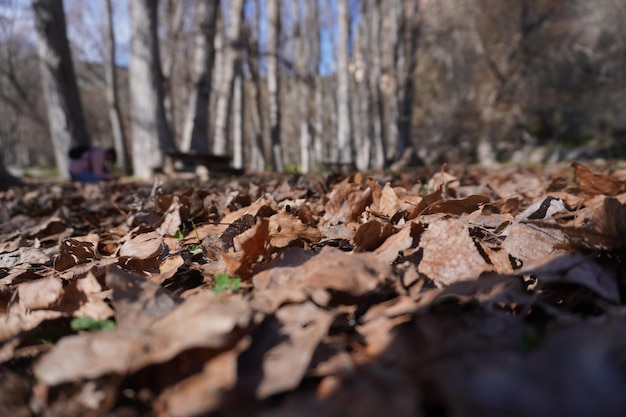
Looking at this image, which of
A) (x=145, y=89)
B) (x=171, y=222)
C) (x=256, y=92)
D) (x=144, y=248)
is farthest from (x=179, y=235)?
(x=256, y=92)

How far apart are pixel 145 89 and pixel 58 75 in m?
2.29

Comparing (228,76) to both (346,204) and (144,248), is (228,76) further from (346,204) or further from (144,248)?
(144,248)

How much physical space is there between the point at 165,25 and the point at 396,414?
24.8 metres

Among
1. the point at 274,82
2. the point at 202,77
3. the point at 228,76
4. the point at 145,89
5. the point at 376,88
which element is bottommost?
the point at 145,89

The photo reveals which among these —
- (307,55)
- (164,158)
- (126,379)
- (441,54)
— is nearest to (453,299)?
(126,379)

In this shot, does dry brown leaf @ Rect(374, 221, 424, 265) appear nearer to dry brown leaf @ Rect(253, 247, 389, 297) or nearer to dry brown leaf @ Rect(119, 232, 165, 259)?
dry brown leaf @ Rect(253, 247, 389, 297)

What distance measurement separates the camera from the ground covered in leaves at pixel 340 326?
0.59 metres

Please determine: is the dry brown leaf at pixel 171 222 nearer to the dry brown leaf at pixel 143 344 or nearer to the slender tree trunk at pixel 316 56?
the dry brown leaf at pixel 143 344

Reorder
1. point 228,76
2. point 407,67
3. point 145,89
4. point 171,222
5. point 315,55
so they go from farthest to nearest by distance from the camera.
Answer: point 315,55
point 407,67
point 228,76
point 145,89
point 171,222

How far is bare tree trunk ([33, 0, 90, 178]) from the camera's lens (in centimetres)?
881

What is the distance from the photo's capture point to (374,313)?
0.86 metres

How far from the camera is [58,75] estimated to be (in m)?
8.94

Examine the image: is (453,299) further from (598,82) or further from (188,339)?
(598,82)

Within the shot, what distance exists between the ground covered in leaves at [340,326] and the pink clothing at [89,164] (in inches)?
344
